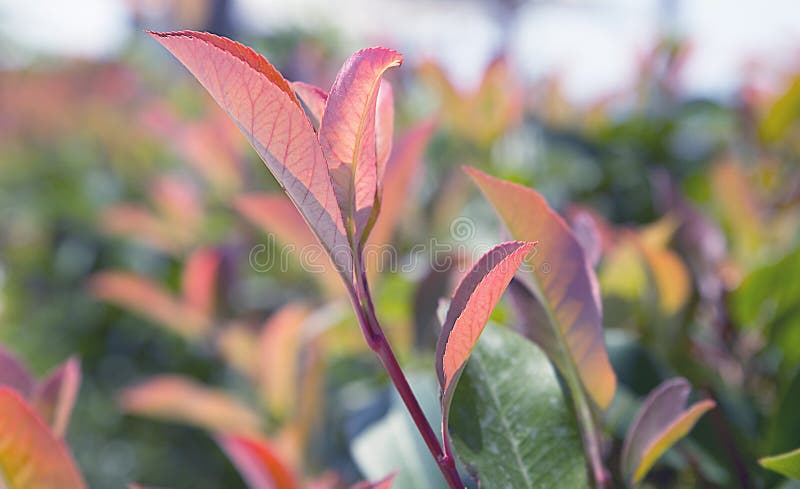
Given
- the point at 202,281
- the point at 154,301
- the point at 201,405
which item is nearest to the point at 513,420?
the point at 201,405

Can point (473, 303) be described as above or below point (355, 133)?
below

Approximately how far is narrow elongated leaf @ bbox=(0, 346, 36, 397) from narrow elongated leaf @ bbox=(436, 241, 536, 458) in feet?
1.40

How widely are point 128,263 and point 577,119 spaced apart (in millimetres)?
1264

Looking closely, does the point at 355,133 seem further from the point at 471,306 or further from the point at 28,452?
the point at 28,452

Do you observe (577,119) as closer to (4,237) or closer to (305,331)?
(305,331)

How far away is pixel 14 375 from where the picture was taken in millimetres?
653

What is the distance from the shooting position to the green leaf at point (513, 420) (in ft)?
1.57

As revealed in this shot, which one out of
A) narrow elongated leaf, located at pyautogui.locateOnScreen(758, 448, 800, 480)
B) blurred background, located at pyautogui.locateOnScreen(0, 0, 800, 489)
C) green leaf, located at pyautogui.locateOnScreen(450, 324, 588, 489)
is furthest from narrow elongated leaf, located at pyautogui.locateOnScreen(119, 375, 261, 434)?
narrow elongated leaf, located at pyautogui.locateOnScreen(758, 448, 800, 480)

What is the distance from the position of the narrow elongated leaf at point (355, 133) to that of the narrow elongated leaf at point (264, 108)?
2 cm

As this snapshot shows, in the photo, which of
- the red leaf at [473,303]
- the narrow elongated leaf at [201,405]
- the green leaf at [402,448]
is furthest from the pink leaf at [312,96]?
the narrow elongated leaf at [201,405]

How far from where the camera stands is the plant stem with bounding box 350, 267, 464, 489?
0.42m

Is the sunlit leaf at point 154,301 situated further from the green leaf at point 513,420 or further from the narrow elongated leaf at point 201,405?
the green leaf at point 513,420

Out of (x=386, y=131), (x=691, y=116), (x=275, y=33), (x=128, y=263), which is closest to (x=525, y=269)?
(x=386, y=131)

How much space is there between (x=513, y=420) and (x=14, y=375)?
17.9 inches
